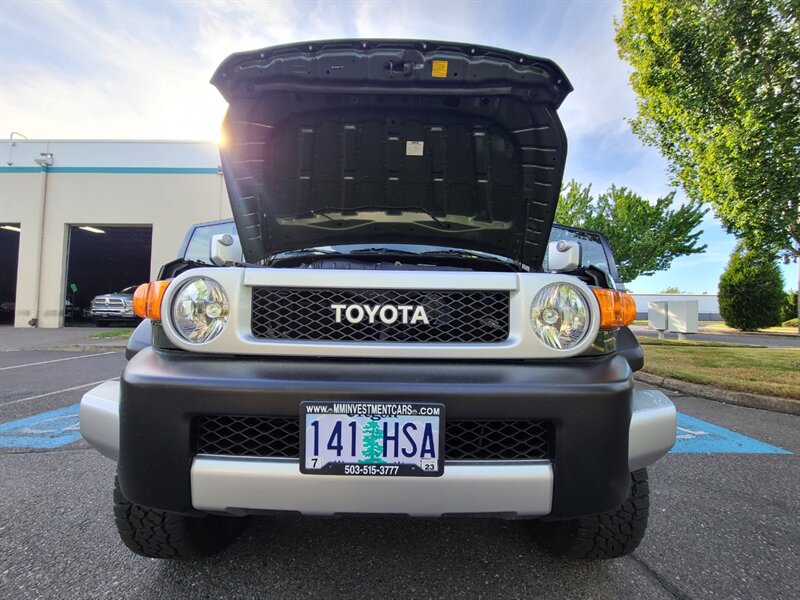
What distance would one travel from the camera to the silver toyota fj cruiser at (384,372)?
4.21 ft

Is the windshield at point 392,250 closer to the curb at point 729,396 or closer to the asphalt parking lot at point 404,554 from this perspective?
the asphalt parking lot at point 404,554

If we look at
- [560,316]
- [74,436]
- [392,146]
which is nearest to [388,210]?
[392,146]

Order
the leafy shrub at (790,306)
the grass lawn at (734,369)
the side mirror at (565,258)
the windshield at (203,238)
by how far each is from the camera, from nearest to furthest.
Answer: the side mirror at (565,258) → the windshield at (203,238) → the grass lawn at (734,369) → the leafy shrub at (790,306)

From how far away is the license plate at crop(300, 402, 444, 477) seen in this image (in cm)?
127

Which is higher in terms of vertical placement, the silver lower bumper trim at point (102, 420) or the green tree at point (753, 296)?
the green tree at point (753, 296)

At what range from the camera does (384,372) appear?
1360 millimetres

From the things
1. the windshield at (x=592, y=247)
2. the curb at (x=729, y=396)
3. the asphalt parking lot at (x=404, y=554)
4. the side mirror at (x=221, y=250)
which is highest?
the windshield at (x=592, y=247)

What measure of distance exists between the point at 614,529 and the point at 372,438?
995 mm

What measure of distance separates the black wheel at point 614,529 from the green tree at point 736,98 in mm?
6669

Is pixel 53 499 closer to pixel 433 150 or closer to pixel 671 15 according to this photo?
pixel 433 150

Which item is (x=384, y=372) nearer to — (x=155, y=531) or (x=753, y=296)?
(x=155, y=531)

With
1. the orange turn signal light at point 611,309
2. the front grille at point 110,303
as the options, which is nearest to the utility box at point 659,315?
the orange turn signal light at point 611,309

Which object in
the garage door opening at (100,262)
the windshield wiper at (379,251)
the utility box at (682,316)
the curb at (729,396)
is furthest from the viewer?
the garage door opening at (100,262)

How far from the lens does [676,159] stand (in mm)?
8305
